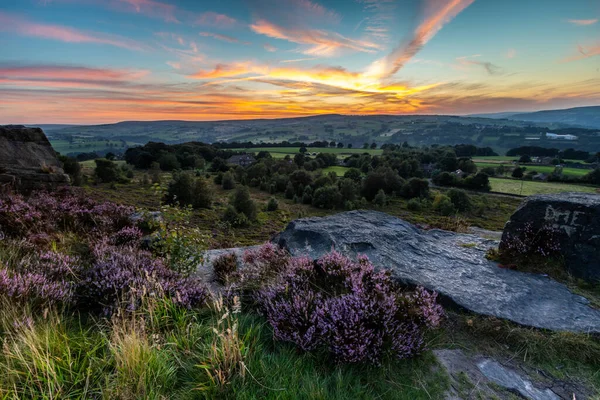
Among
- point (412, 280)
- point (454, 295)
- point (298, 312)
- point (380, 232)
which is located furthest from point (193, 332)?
point (380, 232)

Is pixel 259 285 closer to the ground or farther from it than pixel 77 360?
closer to the ground

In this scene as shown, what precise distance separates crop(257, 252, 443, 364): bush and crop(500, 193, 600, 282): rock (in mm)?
3977

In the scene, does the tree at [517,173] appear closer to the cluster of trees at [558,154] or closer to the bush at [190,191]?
the cluster of trees at [558,154]

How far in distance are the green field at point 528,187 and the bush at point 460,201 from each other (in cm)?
1934

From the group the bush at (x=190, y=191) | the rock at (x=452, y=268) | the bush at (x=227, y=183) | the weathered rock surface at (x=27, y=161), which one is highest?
the weathered rock surface at (x=27, y=161)

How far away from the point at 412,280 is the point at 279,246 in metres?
3.58

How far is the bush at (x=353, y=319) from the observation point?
356 centimetres

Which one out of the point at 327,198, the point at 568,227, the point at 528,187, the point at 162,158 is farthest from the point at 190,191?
the point at 528,187

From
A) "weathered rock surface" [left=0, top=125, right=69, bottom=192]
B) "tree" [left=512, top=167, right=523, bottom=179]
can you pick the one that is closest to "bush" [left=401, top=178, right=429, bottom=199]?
"tree" [left=512, top=167, right=523, bottom=179]

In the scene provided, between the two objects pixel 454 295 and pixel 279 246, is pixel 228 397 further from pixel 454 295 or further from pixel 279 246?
pixel 279 246

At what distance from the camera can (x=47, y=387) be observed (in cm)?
275

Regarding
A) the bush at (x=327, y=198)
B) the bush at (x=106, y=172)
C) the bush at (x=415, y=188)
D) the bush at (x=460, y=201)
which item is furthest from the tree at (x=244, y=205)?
the bush at (x=415, y=188)

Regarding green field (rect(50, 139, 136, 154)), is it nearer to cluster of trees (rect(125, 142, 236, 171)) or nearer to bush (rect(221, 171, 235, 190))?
cluster of trees (rect(125, 142, 236, 171))

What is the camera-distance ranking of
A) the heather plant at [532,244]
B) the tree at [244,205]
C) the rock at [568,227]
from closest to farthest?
the rock at [568,227] < the heather plant at [532,244] < the tree at [244,205]
